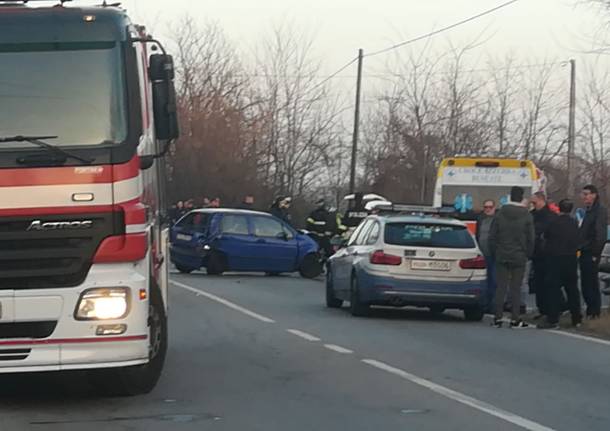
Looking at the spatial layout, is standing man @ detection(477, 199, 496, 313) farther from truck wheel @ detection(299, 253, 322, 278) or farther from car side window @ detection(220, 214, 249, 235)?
truck wheel @ detection(299, 253, 322, 278)

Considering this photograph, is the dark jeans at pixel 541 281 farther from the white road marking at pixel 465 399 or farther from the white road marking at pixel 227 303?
→ the white road marking at pixel 465 399

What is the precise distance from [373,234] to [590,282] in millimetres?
3137

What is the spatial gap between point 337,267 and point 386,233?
1794 millimetres

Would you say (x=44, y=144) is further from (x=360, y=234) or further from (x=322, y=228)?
(x=322, y=228)

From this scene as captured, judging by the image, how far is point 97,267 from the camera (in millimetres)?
8703

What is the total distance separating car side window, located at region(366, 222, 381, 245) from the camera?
57.3 ft

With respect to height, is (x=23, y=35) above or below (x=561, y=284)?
above

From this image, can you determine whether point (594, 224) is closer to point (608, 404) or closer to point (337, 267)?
point (337, 267)

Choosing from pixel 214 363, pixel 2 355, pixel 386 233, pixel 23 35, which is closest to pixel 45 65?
pixel 23 35

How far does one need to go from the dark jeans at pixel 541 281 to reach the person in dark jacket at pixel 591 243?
0.53 meters

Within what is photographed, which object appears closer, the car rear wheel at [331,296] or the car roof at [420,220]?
the car roof at [420,220]

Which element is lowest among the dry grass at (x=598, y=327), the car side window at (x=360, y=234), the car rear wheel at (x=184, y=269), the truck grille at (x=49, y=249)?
the car rear wheel at (x=184, y=269)

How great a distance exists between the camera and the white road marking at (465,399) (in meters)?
8.70

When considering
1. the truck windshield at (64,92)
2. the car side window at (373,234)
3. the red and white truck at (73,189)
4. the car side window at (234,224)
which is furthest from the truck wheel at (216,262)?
the truck windshield at (64,92)
